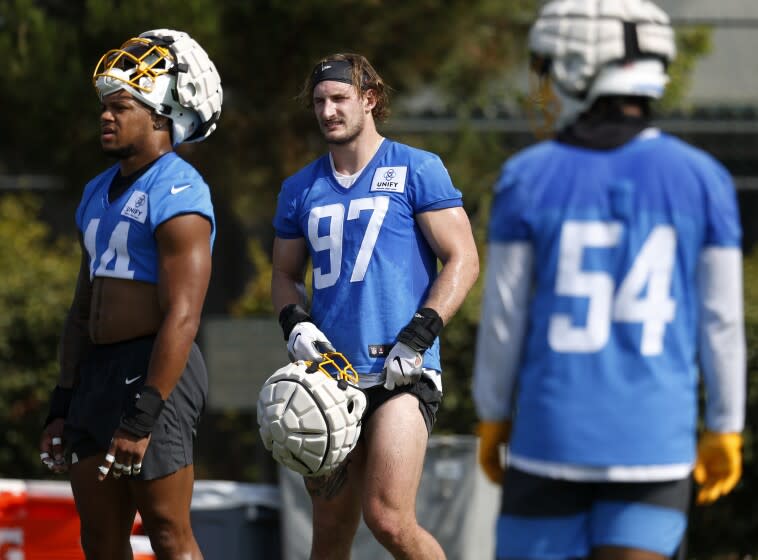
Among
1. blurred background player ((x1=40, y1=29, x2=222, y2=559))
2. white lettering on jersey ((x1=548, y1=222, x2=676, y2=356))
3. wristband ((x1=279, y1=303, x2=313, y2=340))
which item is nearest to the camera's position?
white lettering on jersey ((x1=548, y1=222, x2=676, y2=356))

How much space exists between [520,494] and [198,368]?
1.88 metres


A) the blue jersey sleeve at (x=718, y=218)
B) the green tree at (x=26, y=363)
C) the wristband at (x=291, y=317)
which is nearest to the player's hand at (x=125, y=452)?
the wristband at (x=291, y=317)

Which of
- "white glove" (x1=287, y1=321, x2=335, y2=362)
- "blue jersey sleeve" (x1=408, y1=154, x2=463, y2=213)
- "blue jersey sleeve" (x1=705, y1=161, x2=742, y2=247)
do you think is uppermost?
"blue jersey sleeve" (x1=705, y1=161, x2=742, y2=247)

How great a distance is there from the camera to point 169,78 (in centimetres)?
500

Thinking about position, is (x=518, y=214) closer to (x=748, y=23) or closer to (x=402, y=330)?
(x=402, y=330)

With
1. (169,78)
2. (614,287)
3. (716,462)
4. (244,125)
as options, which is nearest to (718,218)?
(614,287)

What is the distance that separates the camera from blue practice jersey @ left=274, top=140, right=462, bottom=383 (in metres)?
5.13

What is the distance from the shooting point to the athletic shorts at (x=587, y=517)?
3475 millimetres

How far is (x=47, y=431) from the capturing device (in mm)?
5258

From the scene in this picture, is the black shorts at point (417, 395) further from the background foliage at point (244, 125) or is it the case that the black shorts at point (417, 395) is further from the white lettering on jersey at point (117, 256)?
the background foliage at point (244, 125)

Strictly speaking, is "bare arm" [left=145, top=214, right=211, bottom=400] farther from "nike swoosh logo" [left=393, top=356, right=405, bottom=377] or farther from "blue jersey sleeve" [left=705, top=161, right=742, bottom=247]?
"blue jersey sleeve" [left=705, top=161, right=742, bottom=247]

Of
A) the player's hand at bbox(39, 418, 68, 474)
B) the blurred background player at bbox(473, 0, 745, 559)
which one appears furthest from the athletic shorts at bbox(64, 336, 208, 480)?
the blurred background player at bbox(473, 0, 745, 559)

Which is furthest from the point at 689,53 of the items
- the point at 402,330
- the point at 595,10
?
the point at 595,10

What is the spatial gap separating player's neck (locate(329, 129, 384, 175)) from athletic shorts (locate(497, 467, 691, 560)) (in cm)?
202
